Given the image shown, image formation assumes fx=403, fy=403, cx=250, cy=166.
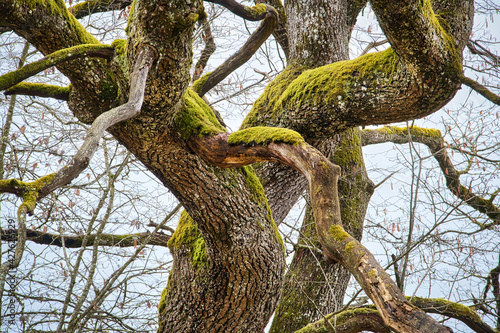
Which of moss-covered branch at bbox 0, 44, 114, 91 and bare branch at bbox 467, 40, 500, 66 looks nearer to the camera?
moss-covered branch at bbox 0, 44, 114, 91

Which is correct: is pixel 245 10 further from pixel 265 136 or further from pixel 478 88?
pixel 478 88

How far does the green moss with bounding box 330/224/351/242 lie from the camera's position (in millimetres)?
1909

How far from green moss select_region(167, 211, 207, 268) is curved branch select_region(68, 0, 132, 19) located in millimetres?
2220

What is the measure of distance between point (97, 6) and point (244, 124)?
1943 mm

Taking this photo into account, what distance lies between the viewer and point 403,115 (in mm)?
3010

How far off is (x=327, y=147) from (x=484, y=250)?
199cm

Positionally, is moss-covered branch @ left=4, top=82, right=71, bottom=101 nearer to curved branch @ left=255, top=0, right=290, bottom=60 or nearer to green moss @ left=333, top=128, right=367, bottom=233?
green moss @ left=333, top=128, right=367, bottom=233

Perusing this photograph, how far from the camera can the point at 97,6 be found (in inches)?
160

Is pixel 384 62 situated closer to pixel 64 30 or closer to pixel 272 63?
pixel 64 30

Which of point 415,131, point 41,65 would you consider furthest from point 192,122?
point 415,131

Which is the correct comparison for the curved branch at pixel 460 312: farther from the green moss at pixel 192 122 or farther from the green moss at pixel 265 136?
the green moss at pixel 192 122

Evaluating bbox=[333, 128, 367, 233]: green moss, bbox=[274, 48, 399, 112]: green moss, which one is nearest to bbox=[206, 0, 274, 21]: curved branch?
bbox=[274, 48, 399, 112]: green moss

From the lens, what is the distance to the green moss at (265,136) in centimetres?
247

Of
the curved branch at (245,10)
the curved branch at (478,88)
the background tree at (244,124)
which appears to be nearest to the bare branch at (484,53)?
the background tree at (244,124)
